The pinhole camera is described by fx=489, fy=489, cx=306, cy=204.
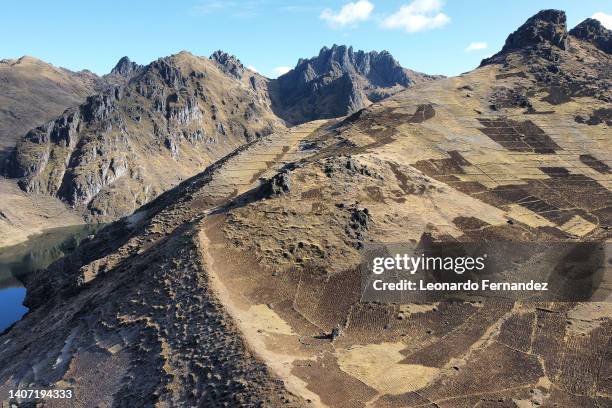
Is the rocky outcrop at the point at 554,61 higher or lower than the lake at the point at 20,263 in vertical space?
higher

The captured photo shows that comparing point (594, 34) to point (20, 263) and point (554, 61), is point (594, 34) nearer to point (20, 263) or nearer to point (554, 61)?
→ point (554, 61)

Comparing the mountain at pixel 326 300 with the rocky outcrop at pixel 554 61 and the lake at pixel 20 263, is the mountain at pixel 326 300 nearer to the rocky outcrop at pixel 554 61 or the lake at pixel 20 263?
the lake at pixel 20 263

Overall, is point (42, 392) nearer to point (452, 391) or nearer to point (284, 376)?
point (284, 376)

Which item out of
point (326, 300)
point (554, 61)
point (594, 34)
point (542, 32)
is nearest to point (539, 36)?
point (542, 32)

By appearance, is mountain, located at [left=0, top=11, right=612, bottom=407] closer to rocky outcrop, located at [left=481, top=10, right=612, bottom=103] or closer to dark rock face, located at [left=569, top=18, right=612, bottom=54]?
rocky outcrop, located at [left=481, top=10, right=612, bottom=103]

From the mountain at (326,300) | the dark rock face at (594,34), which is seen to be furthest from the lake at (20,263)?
the dark rock face at (594,34)

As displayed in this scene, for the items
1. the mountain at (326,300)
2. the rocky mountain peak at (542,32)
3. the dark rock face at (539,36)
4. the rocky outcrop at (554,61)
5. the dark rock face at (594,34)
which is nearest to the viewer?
the mountain at (326,300)

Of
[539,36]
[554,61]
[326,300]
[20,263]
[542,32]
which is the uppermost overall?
[542,32]

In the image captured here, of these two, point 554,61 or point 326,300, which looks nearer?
point 326,300
